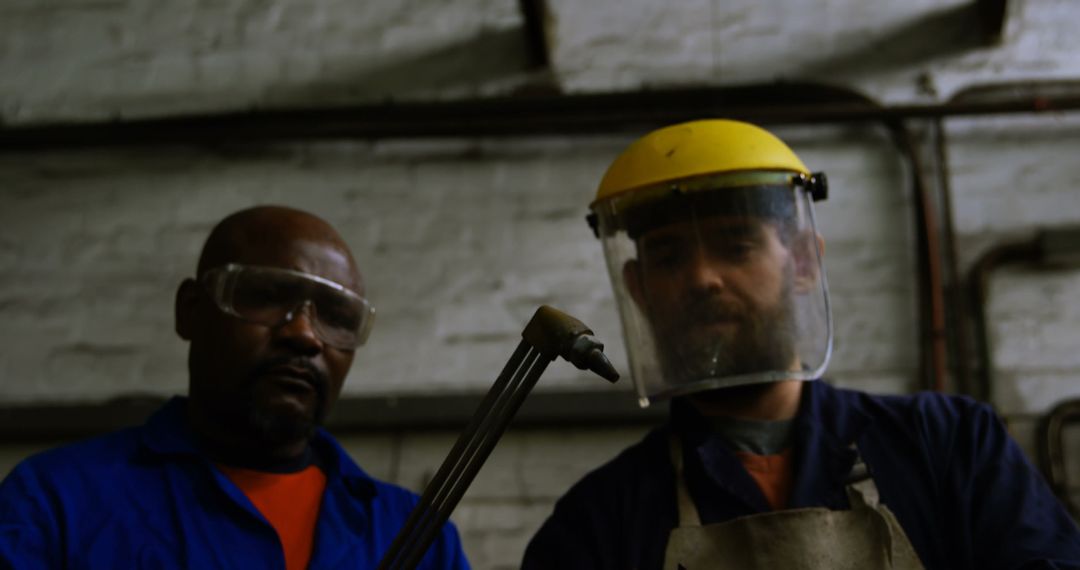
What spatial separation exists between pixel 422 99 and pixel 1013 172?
1.65 metres

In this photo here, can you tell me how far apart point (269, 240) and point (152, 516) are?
54cm

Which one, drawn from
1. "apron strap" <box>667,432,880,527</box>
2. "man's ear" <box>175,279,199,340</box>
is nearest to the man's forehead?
"man's ear" <box>175,279,199,340</box>

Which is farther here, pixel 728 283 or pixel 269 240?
pixel 269 240

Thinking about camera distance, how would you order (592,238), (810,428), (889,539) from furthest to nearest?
1. (592,238)
2. (810,428)
3. (889,539)

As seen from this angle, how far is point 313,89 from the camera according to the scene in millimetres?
2957

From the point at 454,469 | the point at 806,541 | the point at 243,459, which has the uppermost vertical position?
the point at 454,469

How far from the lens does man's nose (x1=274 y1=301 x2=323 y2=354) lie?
1757 millimetres

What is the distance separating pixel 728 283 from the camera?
165 cm

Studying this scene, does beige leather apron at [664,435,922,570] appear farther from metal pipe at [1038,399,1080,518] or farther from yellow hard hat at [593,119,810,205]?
metal pipe at [1038,399,1080,518]

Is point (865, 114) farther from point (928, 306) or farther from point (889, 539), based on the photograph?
point (889, 539)

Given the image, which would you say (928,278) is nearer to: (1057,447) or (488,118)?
(1057,447)

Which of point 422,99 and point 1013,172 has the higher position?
point 422,99

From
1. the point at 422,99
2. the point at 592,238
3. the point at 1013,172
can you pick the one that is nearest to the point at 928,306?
the point at 1013,172

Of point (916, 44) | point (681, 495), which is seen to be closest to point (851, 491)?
point (681, 495)
